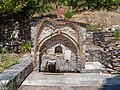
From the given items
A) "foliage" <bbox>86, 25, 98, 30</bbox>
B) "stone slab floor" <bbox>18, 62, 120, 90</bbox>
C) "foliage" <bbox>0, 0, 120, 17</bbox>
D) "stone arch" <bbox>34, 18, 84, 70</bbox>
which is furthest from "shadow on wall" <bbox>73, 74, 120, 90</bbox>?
"foliage" <bbox>86, 25, 98, 30</bbox>

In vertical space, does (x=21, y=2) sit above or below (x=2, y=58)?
above

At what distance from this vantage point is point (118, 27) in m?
13.6

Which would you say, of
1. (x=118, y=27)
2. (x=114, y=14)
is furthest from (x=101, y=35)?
(x=114, y=14)

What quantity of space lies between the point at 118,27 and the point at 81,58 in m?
4.87

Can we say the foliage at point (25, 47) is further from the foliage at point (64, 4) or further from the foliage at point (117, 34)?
the foliage at point (117, 34)

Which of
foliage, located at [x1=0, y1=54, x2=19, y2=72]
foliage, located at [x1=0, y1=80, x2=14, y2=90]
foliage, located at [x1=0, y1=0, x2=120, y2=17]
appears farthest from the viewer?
foliage, located at [x1=0, y1=0, x2=120, y2=17]

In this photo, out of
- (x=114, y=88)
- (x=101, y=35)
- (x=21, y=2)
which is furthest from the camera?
(x=101, y=35)

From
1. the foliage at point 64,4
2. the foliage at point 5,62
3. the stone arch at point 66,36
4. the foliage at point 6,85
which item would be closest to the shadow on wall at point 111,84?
the stone arch at point 66,36

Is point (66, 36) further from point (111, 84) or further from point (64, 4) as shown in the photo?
point (64, 4)

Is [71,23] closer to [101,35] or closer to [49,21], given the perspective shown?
[49,21]

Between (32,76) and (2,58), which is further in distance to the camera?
(2,58)

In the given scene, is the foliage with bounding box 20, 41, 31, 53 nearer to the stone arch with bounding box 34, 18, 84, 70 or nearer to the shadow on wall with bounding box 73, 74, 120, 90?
the stone arch with bounding box 34, 18, 84, 70

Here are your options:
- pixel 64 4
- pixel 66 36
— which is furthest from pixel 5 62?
pixel 64 4

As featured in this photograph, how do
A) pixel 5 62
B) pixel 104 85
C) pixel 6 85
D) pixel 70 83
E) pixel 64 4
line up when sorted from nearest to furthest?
1. pixel 6 85
2. pixel 104 85
3. pixel 70 83
4. pixel 5 62
5. pixel 64 4
